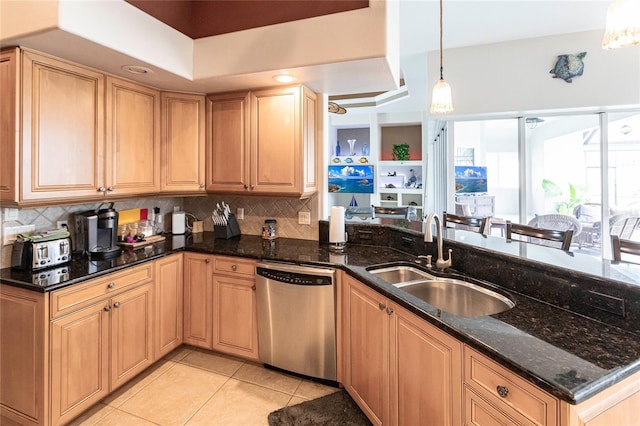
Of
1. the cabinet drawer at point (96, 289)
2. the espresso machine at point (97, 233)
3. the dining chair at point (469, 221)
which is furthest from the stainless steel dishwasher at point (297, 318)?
the dining chair at point (469, 221)

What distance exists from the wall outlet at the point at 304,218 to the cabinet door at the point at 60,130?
5.15 ft

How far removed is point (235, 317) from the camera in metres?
2.61

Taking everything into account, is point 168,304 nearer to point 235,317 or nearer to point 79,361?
point 235,317

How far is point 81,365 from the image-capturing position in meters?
1.97

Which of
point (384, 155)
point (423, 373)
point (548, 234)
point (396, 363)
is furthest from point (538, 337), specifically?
point (384, 155)

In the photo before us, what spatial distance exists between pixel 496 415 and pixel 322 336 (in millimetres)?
1331

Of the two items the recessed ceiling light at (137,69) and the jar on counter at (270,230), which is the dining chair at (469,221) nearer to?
the jar on counter at (270,230)

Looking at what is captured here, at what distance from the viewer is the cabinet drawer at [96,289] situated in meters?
1.84

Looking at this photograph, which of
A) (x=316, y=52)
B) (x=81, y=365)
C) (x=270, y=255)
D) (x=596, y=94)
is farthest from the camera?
(x=596, y=94)

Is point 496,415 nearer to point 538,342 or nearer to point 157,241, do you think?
point 538,342

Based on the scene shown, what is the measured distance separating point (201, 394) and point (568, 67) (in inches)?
204

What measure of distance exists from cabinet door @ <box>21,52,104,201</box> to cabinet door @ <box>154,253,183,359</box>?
705 mm

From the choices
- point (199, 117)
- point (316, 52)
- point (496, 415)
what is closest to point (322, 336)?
point (496, 415)

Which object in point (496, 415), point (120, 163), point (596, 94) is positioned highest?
point (596, 94)
